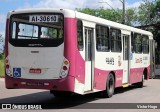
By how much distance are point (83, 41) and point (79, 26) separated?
1.78ft

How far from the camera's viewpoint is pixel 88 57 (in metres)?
14.5

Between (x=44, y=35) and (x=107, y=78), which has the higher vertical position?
(x=44, y=35)

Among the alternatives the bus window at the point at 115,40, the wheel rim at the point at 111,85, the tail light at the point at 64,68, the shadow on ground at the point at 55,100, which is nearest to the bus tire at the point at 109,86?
the wheel rim at the point at 111,85

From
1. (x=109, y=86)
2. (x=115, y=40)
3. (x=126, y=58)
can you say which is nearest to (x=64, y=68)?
(x=109, y=86)

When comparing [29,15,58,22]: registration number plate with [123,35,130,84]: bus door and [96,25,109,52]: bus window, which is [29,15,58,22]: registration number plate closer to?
[96,25,109,52]: bus window

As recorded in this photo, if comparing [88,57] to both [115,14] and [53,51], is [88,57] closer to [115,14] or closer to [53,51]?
[53,51]

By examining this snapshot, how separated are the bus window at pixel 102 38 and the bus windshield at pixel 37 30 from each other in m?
2.40

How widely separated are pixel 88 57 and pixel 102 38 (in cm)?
163

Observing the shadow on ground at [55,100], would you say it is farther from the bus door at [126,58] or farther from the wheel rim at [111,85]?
the bus door at [126,58]

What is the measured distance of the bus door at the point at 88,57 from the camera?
14.3 meters

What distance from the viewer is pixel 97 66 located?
50.0 feet

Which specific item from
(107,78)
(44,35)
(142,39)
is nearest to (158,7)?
(142,39)

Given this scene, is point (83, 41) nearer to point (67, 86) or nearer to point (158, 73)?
point (67, 86)

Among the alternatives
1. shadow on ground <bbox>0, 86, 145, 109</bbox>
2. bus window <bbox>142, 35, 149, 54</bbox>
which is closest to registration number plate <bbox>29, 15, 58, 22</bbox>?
shadow on ground <bbox>0, 86, 145, 109</bbox>
